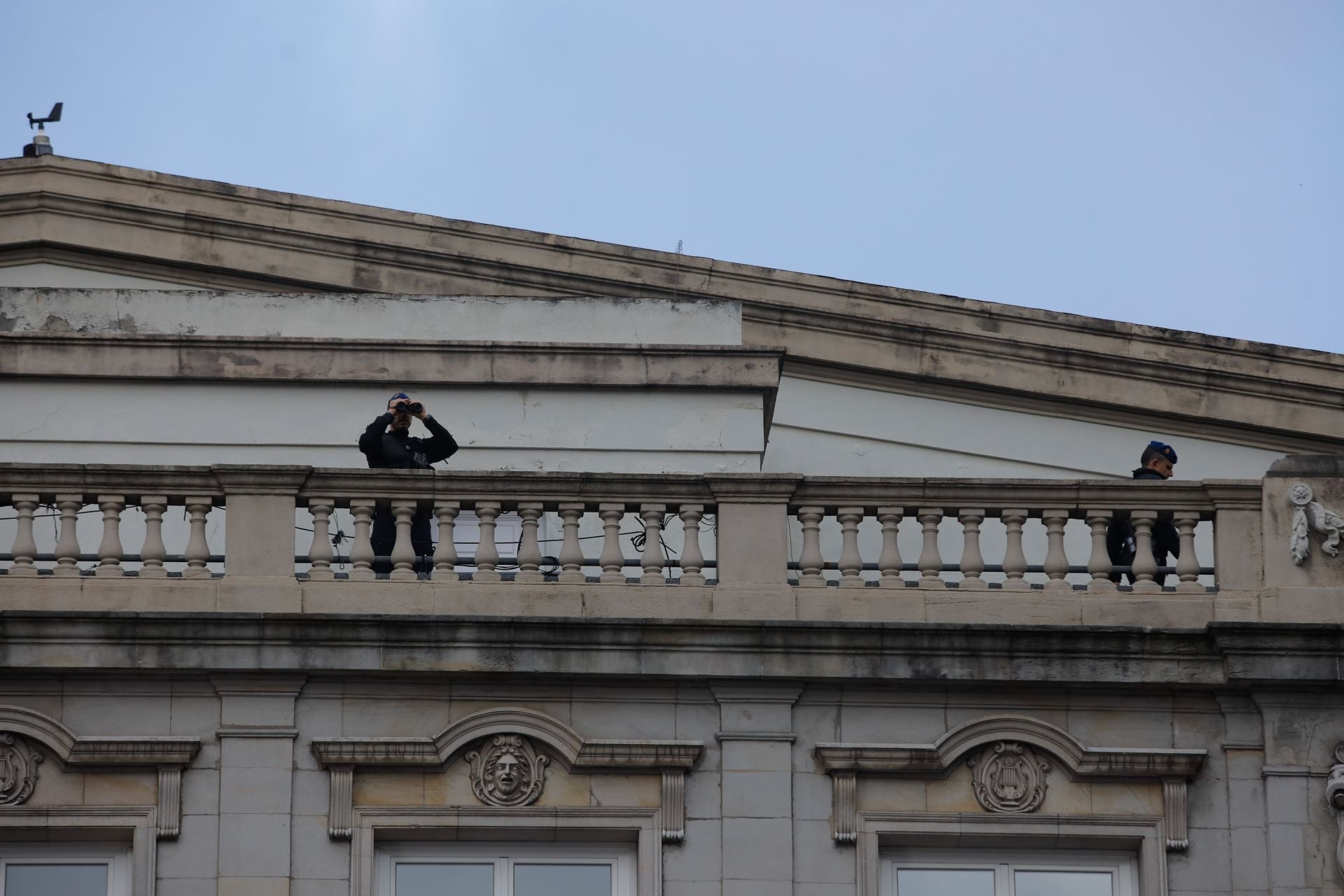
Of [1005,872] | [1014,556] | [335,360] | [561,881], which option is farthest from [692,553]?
[335,360]

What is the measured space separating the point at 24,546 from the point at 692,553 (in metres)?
4.77

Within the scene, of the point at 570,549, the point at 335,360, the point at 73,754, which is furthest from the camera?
the point at 335,360

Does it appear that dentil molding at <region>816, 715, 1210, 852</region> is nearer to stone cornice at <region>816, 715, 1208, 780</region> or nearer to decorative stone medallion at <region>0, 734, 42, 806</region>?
stone cornice at <region>816, 715, 1208, 780</region>

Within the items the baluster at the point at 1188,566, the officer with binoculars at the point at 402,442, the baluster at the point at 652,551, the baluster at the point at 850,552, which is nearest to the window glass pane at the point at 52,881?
the officer with binoculars at the point at 402,442

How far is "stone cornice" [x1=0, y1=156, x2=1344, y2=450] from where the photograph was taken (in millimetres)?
30125

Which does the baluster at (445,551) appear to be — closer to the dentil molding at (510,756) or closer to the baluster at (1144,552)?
the dentil molding at (510,756)

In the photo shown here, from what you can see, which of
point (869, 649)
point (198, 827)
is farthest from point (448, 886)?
point (869, 649)

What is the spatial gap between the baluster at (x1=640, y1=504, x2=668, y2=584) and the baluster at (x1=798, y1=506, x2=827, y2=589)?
3.30ft

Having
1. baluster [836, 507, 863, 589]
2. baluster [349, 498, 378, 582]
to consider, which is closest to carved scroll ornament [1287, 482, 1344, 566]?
baluster [836, 507, 863, 589]

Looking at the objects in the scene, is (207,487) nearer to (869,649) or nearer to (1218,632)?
(869,649)

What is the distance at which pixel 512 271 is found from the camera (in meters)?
30.3

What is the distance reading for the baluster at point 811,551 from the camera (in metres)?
21.7

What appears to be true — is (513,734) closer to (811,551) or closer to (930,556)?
(811,551)

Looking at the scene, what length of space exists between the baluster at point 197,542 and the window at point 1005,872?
17.4ft
